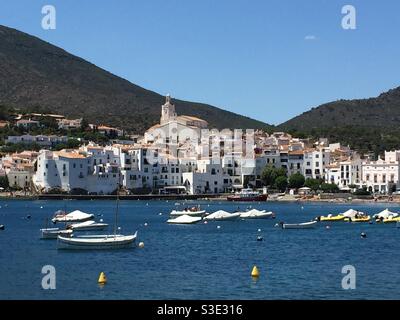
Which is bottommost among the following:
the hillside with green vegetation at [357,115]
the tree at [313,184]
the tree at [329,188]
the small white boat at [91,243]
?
the small white boat at [91,243]

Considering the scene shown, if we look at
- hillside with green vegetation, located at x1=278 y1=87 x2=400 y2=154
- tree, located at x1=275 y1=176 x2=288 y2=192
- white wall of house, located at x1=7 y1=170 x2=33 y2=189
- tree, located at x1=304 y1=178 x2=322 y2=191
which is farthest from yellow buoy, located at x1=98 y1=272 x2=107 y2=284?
hillside with green vegetation, located at x1=278 y1=87 x2=400 y2=154

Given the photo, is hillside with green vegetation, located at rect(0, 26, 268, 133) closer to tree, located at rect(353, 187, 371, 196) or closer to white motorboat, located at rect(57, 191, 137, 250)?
tree, located at rect(353, 187, 371, 196)

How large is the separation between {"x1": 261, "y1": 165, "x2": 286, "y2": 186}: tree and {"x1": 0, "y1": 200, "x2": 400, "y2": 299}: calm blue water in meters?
51.3

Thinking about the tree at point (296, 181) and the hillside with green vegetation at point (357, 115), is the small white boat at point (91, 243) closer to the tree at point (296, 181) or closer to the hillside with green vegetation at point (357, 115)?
the tree at point (296, 181)

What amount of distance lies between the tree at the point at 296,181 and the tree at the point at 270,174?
60.3 inches

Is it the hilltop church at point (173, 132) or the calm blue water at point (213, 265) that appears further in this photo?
the hilltop church at point (173, 132)

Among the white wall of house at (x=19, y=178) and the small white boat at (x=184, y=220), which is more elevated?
the white wall of house at (x=19, y=178)

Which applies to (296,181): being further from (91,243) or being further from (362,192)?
(91,243)

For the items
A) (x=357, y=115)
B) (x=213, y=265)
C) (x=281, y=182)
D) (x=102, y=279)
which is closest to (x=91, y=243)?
(x=213, y=265)

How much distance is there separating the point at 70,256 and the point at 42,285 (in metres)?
7.83

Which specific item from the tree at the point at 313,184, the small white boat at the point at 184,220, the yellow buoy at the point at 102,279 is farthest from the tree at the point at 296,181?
the yellow buoy at the point at 102,279

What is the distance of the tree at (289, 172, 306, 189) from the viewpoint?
94.0m

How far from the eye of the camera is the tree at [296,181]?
94.0 m

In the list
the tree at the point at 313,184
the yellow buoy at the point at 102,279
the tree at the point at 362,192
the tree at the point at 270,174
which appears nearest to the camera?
the yellow buoy at the point at 102,279
